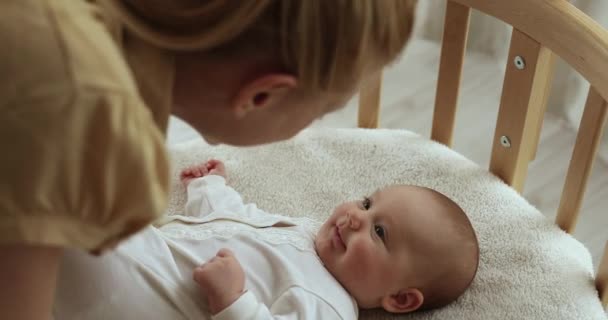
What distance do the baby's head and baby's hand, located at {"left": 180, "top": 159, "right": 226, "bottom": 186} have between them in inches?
9.3

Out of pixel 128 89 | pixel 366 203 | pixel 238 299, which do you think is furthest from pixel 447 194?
pixel 128 89

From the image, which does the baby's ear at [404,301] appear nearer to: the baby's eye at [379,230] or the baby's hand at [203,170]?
the baby's eye at [379,230]

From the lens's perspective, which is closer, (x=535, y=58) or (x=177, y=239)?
(x=177, y=239)

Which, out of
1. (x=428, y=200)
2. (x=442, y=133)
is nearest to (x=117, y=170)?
(x=428, y=200)

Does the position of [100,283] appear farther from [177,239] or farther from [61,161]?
[61,161]

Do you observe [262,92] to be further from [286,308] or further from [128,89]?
[286,308]

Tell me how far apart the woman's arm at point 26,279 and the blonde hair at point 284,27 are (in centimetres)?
17

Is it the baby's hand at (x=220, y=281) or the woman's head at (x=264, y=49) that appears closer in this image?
the woman's head at (x=264, y=49)

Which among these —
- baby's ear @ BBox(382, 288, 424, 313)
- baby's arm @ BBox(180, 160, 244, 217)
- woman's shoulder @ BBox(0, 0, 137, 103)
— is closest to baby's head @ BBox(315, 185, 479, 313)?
baby's ear @ BBox(382, 288, 424, 313)

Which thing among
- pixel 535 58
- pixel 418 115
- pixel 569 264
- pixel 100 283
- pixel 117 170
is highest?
pixel 117 170

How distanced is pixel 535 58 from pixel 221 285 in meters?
0.52

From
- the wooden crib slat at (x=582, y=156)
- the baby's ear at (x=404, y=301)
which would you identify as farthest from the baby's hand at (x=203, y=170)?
the wooden crib slat at (x=582, y=156)

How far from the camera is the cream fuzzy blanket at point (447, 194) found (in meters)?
0.94

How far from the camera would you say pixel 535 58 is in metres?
0.98
